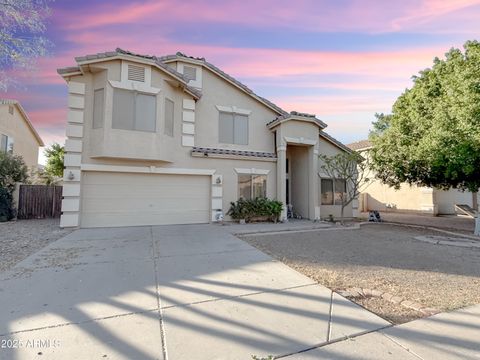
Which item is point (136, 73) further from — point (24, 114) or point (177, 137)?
point (24, 114)

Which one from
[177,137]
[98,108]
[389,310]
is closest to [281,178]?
[177,137]

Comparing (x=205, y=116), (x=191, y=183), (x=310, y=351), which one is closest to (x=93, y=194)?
(x=191, y=183)

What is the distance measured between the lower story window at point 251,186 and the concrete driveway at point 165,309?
715 centimetres

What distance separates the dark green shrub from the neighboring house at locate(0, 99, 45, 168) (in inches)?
301

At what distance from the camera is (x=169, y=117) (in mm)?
11898

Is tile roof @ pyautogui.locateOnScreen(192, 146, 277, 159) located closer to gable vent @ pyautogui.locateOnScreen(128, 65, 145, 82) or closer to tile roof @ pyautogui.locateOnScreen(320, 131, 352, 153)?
tile roof @ pyautogui.locateOnScreen(320, 131, 352, 153)

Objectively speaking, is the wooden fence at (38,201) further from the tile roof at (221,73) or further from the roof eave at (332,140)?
the roof eave at (332,140)

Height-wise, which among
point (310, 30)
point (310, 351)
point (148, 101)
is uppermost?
point (310, 30)

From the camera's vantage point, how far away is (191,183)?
1253 centimetres

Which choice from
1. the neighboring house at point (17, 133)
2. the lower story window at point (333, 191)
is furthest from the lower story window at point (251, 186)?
the neighboring house at point (17, 133)

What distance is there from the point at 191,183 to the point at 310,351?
10.3 meters

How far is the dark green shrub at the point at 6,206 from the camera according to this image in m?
12.5

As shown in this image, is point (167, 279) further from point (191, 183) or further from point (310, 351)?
point (191, 183)

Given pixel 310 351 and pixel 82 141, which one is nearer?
pixel 310 351
